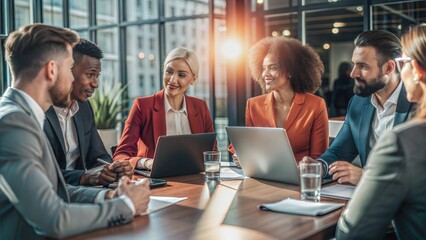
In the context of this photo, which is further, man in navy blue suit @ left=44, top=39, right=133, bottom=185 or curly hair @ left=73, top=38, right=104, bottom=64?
curly hair @ left=73, top=38, right=104, bottom=64

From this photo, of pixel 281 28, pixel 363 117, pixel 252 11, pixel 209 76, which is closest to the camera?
pixel 363 117

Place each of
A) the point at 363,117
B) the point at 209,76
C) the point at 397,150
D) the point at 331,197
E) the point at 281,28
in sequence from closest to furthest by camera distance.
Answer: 1. the point at 397,150
2. the point at 331,197
3. the point at 363,117
4. the point at 209,76
5. the point at 281,28

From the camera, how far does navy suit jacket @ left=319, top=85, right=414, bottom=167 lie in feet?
8.08

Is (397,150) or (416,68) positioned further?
(416,68)

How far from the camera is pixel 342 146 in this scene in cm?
257

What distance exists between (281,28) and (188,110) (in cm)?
499

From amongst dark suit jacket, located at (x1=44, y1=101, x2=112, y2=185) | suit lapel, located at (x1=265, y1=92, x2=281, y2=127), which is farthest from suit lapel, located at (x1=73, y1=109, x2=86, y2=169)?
suit lapel, located at (x1=265, y1=92, x2=281, y2=127)

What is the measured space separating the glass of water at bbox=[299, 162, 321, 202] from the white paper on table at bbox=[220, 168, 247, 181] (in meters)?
0.51

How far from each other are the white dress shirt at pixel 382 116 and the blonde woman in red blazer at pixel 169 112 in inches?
41.6

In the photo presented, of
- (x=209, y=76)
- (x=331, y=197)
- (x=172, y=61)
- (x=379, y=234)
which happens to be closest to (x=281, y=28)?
(x=209, y=76)

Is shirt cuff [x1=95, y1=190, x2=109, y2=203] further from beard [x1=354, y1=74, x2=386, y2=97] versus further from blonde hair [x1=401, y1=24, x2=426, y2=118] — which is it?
beard [x1=354, y1=74, x2=386, y2=97]

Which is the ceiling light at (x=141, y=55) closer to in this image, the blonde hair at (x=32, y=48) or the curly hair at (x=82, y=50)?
the curly hair at (x=82, y=50)

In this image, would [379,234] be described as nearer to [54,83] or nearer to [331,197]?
[331,197]

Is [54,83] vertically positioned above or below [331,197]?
above
